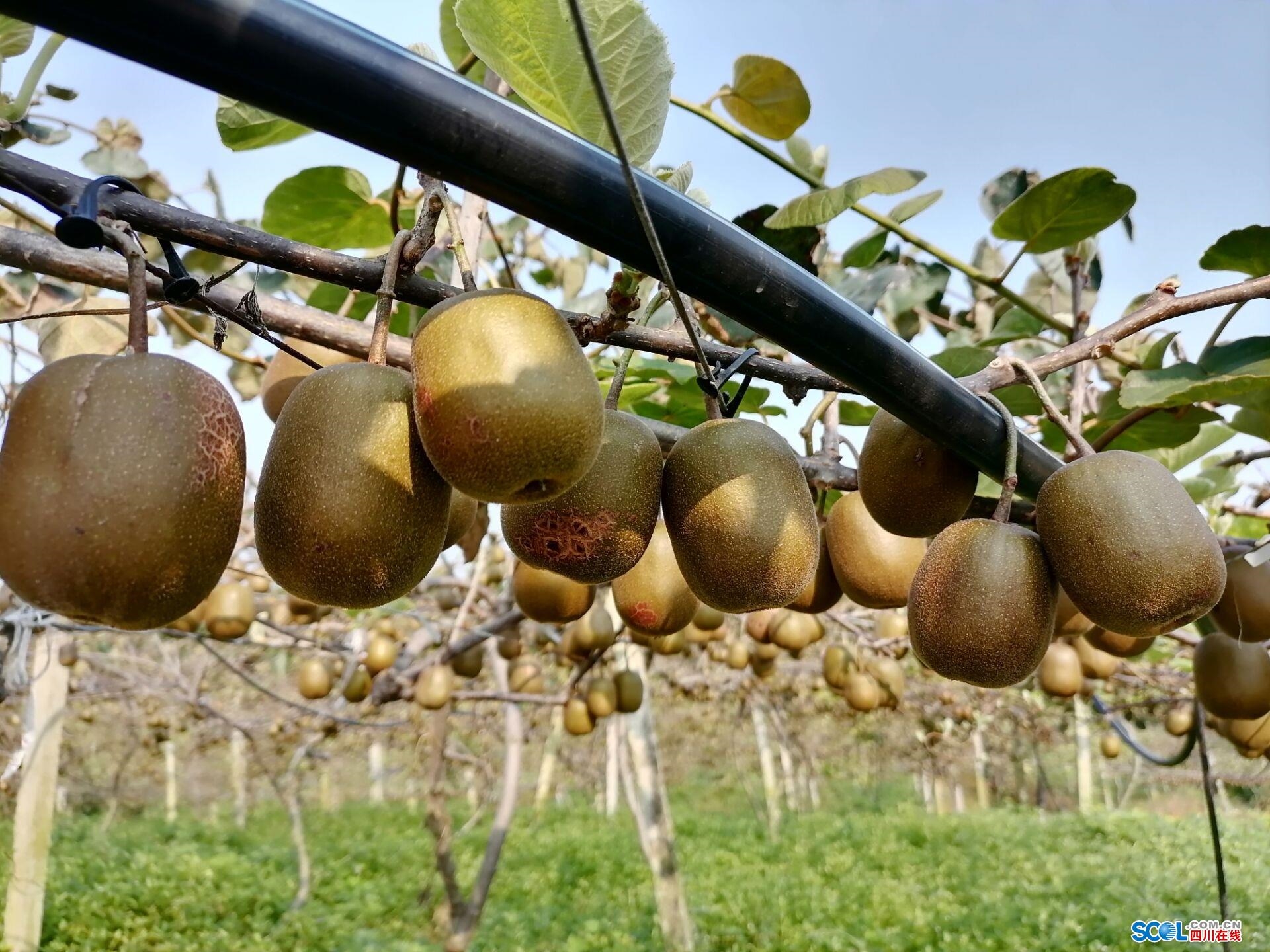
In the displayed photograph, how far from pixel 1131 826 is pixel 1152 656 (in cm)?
705

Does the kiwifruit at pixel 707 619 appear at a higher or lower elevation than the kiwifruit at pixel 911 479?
lower

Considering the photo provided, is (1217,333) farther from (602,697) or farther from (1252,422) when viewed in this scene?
(602,697)

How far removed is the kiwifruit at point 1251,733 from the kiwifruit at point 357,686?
413 centimetres

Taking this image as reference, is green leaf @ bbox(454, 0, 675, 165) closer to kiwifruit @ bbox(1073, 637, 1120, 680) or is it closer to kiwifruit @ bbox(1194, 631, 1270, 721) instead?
kiwifruit @ bbox(1194, 631, 1270, 721)

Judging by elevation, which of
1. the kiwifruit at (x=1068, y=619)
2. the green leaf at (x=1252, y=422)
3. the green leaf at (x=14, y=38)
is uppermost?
the green leaf at (x=14, y=38)

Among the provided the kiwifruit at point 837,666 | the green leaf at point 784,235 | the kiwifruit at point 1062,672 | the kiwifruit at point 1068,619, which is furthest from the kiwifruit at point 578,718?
the green leaf at point 784,235

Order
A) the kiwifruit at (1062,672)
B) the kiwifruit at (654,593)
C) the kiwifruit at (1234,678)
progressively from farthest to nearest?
the kiwifruit at (1062,672) → the kiwifruit at (1234,678) → the kiwifruit at (654,593)

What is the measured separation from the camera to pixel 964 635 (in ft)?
3.10

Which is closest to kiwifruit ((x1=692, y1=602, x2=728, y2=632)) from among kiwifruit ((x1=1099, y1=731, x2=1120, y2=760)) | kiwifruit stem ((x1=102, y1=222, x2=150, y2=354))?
kiwifruit stem ((x1=102, y1=222, x2=150, y2=354))

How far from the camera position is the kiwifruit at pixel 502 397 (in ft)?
2.08

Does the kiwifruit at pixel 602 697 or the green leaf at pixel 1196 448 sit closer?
the green leaf at pixel 1196 448

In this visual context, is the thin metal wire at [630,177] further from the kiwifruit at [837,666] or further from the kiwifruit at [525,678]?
the kiwifruit at [525,678]

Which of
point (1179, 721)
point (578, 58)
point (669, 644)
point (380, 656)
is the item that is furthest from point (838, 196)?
point (1179, 721)

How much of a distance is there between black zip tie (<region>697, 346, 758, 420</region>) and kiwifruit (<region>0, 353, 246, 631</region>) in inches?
17.2
